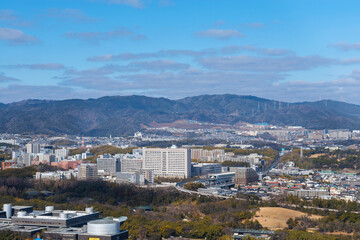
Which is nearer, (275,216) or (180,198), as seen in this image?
(275,216)

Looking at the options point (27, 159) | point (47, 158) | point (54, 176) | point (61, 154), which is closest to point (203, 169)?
point (54, 176)

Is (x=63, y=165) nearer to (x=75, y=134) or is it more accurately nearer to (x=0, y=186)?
(x=0, y=186)

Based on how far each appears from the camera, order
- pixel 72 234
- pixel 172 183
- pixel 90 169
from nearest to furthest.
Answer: pixel 72 234, pixel 172 183, pixel 90 169

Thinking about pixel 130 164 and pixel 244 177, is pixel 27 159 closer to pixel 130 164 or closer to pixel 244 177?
pixel 130 164

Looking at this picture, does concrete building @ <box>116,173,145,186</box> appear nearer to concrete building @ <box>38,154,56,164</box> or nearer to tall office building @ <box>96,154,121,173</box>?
tall office building @ <box>96,154,121,173</box>

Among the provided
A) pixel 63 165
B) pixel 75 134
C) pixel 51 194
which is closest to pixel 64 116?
pixel 75 134

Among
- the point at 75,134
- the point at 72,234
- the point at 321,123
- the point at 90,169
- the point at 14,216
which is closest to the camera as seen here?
the point at 72,234
